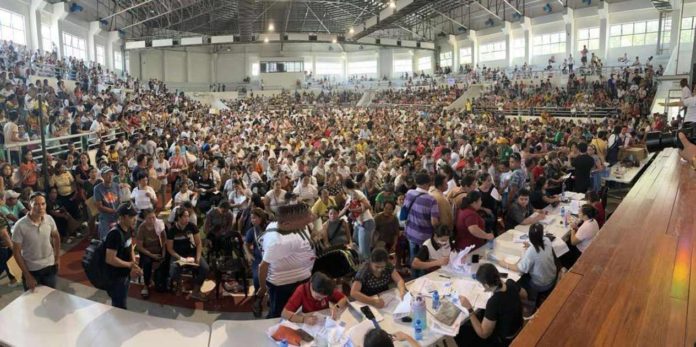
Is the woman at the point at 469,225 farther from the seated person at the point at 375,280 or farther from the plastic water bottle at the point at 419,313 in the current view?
the plastic water bottle at the point at 419,313

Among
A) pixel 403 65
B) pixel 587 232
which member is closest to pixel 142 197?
pixel 587 232

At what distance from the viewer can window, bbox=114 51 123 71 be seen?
29469mm

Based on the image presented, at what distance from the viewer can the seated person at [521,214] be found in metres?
5.68

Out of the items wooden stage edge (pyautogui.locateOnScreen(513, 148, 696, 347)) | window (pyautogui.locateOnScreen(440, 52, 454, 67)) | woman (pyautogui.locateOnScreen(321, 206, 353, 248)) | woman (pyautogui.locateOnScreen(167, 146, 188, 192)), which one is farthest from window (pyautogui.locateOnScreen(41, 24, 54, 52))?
window (pyautogui.locateOnScreen(440, 52, 454, 67))

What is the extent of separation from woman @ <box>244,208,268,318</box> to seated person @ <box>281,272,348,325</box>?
4.77 ft

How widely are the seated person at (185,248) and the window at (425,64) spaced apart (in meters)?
34.6

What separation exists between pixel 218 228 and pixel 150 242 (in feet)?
2.58

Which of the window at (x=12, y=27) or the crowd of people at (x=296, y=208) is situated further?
the window at (x=12, y=27)

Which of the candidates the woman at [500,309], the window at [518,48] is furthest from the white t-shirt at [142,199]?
the window at [518,48]

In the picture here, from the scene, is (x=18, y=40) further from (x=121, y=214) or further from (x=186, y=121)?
(x=121, y=214)

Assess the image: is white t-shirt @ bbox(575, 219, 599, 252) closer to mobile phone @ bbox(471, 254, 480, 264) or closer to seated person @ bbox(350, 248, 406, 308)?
mobile phone @ bbox(471, 254, 480, 264)

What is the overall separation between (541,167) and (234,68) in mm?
36759

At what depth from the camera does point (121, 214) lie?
4102 mm

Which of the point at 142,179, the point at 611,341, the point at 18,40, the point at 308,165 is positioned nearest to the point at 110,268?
the point at 142,179
